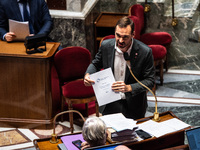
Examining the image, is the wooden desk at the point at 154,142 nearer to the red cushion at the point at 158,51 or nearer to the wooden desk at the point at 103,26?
the red cushion at the point at 158,51

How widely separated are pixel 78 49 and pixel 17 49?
30.3 inches

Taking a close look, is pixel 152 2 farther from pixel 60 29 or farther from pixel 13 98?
pixel 13 98

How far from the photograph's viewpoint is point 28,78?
4.10m

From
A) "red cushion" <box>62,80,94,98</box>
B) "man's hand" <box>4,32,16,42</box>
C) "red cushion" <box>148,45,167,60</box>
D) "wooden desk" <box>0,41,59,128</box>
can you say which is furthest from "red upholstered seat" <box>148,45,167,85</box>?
"man's hand" <box>4,32,16,42</box>

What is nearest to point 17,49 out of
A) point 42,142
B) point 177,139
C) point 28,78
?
point 28,78

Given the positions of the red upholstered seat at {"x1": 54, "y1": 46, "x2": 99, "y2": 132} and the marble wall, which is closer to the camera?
the red upholstered seat at {"x1": 54, "y1": 46, "x2": 99, "y2": 132}

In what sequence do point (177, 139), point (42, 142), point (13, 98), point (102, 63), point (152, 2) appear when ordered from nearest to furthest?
point (42, 142)
point (177, 139)
point (102, 63)
point (13, 98)
point (152, 2)

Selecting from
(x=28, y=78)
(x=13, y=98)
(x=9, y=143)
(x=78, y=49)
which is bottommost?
(x=9, y=143)

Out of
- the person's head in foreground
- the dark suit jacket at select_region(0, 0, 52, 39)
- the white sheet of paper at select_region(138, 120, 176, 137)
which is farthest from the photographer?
the dark suit jacket at select_region(0, 0, 52, 39)

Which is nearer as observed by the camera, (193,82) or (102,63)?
(102,63)

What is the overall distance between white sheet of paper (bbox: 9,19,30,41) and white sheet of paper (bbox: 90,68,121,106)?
1789mm

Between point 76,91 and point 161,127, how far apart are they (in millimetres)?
1580

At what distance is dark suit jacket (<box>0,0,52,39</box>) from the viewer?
15.3 feet

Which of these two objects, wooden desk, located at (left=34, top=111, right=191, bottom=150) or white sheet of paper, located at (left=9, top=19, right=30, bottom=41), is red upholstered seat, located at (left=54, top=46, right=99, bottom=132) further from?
wooden desk, located at (left=34, top=111, right=191, bottom=150)
